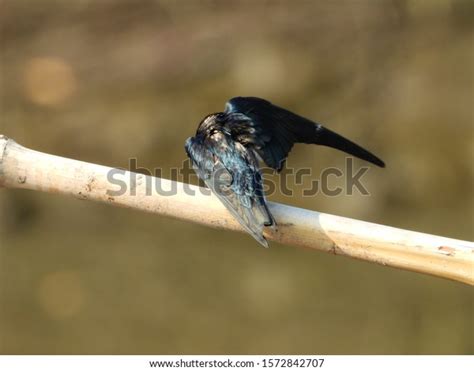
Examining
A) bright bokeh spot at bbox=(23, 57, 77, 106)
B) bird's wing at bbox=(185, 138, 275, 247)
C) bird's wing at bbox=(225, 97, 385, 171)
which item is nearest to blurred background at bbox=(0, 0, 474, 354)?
bright bokeh spot at bbox=(23, 57, 77, 106)

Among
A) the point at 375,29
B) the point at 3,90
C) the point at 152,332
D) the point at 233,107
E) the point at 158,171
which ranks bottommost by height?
the point at 152,332

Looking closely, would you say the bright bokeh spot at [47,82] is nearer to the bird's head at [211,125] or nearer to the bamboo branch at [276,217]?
the bird's head at [211,125]

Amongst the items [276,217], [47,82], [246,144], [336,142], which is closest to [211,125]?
[246,144]

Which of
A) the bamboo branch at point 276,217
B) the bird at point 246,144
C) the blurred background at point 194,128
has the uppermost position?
the blurred background at point 194,128

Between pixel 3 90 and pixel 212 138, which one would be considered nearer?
pixel 212 138

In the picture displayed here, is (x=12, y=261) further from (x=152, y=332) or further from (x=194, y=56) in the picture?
(x=194, y=56)

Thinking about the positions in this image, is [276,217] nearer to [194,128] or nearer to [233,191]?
[233,191]

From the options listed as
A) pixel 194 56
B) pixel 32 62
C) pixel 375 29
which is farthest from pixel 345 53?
pixel 32 62

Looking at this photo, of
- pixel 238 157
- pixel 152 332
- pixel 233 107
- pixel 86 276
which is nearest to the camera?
pixel 238 157

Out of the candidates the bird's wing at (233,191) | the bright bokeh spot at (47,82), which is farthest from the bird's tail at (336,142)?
the bright bokeh spot at (47,82)
